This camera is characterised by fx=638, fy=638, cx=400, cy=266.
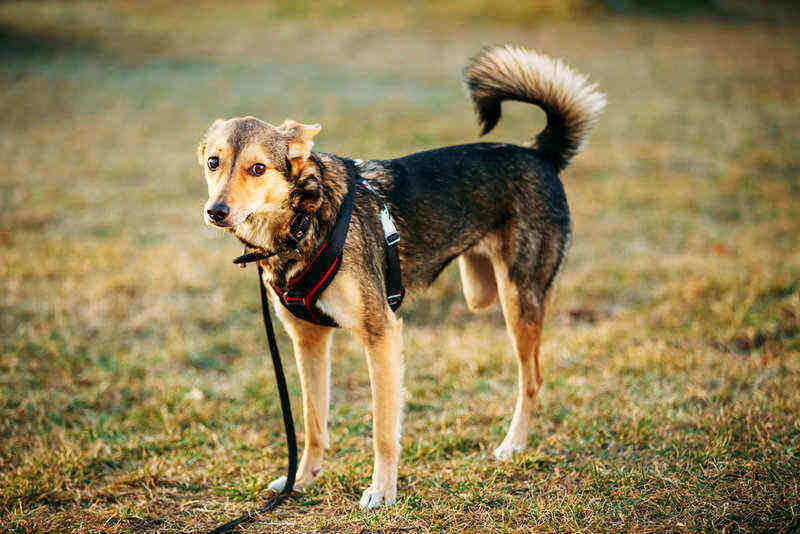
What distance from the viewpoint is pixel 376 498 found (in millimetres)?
3455

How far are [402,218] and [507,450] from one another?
1611 mm

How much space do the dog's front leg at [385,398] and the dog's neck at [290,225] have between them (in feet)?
1.64

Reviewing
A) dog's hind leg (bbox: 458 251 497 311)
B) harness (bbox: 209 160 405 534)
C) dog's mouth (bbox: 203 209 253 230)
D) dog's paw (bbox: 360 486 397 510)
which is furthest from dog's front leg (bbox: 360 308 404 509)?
dog's hind leg (bbox: 458 251 497 311)

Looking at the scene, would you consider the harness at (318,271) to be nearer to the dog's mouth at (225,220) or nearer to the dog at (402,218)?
the dog at (402,218)

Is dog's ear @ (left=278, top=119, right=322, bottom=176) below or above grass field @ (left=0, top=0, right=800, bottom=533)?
above

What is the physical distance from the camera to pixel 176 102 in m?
17.7

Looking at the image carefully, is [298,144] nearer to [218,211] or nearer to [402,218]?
[218,211]

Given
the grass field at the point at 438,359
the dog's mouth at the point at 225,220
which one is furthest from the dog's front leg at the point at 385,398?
the dog's mouth at the point at 225,220

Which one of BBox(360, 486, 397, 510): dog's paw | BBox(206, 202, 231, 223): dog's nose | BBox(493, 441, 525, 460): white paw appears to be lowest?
BBox(493, 441, 525, 460): white paw

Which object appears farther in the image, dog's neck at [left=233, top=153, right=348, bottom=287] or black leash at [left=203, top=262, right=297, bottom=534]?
black leash at [left=203, top=262, right=297, bottom=534]

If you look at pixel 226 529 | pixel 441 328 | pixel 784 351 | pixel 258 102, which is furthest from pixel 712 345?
pixel 258 102

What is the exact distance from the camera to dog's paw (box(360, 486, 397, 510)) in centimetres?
343

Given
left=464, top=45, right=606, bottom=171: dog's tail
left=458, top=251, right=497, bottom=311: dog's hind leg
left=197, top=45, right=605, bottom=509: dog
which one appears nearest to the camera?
left=197, top=45, right=605, bottom=509: dog

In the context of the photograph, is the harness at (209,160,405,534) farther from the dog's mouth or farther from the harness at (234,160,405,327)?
the dog's mouth
